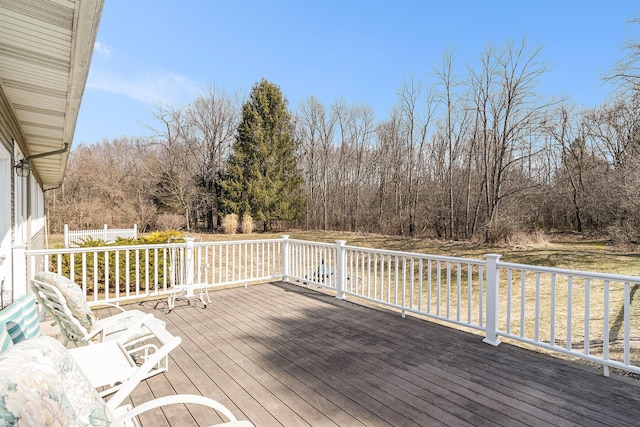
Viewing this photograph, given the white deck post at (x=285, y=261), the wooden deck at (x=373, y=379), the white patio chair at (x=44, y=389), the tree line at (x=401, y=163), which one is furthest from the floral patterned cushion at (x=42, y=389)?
the tree line at (x=401, y=163)

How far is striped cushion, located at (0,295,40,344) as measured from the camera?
1.67 m

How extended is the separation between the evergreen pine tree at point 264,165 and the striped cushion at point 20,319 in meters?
19.0

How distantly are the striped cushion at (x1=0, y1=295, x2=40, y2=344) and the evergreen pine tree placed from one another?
18978mm

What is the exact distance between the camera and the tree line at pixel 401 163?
1238 centimetres

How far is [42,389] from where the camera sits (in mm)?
862

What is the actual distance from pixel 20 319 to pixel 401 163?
17679 millimetres

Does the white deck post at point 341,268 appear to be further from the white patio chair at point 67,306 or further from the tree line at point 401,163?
the tree line at point 401,163

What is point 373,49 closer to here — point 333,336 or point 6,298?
point 333,336

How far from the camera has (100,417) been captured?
3.72 feet

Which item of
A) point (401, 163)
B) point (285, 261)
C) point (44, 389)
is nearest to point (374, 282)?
point (285, 261)

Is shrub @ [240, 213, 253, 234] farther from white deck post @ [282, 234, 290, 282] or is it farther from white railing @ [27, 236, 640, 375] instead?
white deck post @ [282, 234, 290, 282]

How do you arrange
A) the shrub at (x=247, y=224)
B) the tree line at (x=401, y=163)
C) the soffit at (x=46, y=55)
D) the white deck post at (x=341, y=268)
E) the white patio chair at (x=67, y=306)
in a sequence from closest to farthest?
1. the soffit at (x=46, y=55)
2. the white patio chair at (x=67, y=306)
3. the white deck post at (x=341, y=268)
4. the tree line at (x=401, y=163)
5. the shrub at (x=247, y=224)

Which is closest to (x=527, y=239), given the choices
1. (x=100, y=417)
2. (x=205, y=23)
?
(x=205, y=23)

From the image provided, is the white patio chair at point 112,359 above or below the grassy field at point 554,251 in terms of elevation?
above
